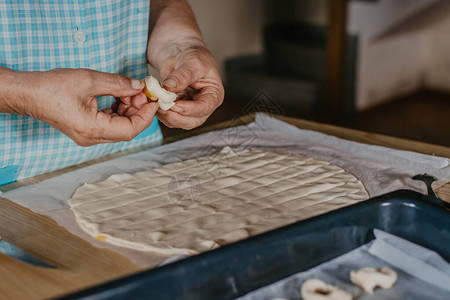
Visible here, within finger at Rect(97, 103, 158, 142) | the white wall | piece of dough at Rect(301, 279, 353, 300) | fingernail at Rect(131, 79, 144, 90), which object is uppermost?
fingernail at Rect(131, 79, 144, 90)

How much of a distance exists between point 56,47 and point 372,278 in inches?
41.1

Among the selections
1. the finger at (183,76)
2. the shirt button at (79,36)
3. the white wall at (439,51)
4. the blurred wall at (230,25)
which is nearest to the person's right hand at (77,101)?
the finger at (183,76)

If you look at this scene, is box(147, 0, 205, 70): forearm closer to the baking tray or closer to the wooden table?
the wooden table

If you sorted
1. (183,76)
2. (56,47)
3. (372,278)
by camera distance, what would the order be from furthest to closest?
(56,47) → (183,76) → (372,278)

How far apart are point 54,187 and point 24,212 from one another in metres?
0.15

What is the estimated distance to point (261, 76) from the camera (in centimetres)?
453

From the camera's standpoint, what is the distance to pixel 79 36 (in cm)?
140

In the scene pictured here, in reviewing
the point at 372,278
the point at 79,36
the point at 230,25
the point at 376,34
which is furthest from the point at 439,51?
the point at 372,278

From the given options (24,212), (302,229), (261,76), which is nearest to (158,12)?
(24,212)

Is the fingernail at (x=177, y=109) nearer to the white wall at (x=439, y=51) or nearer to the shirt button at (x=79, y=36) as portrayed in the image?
the shirt button at (x=79, y=36)

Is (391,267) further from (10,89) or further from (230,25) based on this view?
(230,25)

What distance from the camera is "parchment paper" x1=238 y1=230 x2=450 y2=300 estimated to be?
76 centimetres

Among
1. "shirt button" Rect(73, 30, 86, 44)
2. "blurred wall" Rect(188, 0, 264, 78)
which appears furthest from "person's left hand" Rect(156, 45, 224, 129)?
"blurred wall" Rect(188, 0, 264, 78)

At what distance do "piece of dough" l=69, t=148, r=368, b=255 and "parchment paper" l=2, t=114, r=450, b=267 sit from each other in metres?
0.04
